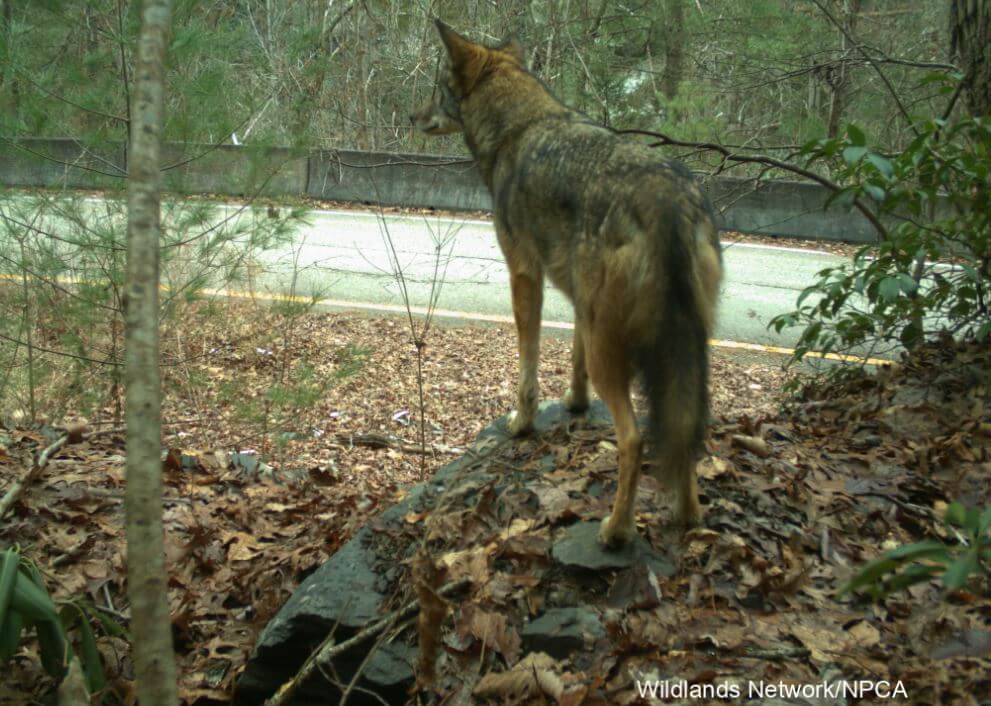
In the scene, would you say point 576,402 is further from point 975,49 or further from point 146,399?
point 975,49

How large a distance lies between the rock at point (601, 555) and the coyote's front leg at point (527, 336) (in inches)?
57.0

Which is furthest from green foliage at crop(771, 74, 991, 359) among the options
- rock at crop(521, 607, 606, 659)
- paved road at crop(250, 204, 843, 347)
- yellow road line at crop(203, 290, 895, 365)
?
paved road at crop(250, 204, 843, 347)

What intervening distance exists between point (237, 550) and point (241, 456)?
4.95ft

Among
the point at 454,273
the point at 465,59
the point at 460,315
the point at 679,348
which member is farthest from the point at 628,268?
the point at 454,273

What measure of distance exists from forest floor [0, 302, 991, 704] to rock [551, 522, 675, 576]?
66mm

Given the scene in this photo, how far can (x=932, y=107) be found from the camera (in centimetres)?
1112

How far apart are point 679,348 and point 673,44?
12.9 metres

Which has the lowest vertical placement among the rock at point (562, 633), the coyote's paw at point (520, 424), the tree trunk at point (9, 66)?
the rock at point (562, 633)

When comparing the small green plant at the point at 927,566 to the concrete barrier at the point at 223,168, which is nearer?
the small green plant at the point at 927,566

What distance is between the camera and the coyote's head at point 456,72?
17.2ft

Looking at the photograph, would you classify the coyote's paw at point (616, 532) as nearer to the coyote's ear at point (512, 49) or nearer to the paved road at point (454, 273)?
the coyote's ear at point (512, 49)

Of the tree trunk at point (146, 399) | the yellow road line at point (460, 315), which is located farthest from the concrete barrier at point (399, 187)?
the tree trunk at point (146, 399)

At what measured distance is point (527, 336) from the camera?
4.82m

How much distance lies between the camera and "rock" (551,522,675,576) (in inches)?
130
